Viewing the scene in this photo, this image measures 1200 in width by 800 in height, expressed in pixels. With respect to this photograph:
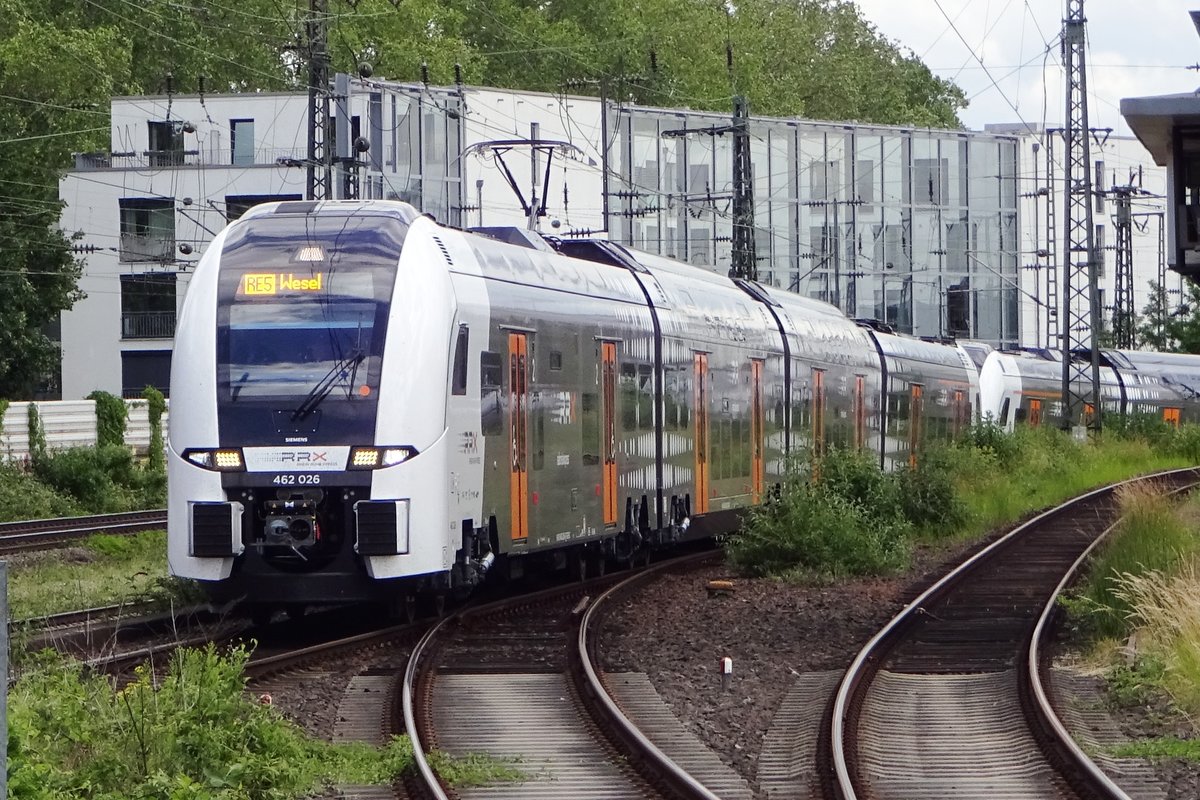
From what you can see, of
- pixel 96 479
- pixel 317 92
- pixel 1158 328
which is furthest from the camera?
pixel 1158 328

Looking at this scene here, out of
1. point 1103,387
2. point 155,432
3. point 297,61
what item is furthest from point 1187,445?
point 297,61

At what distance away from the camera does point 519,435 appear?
1600cm

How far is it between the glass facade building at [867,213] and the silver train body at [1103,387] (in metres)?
7.56

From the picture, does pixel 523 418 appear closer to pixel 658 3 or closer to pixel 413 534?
pixel 413 534

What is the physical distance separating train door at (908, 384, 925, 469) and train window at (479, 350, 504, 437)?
20.2m

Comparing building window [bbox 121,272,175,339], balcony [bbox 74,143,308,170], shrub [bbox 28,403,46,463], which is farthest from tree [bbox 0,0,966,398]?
shrub [bbox 28,403,46,463]

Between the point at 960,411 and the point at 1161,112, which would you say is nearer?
the point at 1161,112

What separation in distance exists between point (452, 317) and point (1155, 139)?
5426 mm

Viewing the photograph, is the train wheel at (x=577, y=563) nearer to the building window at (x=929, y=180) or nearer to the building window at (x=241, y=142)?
the building window at (x=241, y=142)

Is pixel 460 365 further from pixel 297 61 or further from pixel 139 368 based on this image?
pixel 297 61

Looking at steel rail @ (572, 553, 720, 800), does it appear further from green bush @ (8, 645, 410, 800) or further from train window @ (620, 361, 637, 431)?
train window @ (620, 361, 637, 431)

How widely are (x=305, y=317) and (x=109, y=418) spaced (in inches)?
969

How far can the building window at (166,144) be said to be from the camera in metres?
60.6

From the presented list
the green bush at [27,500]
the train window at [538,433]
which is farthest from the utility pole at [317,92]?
the train window at [538,433]
